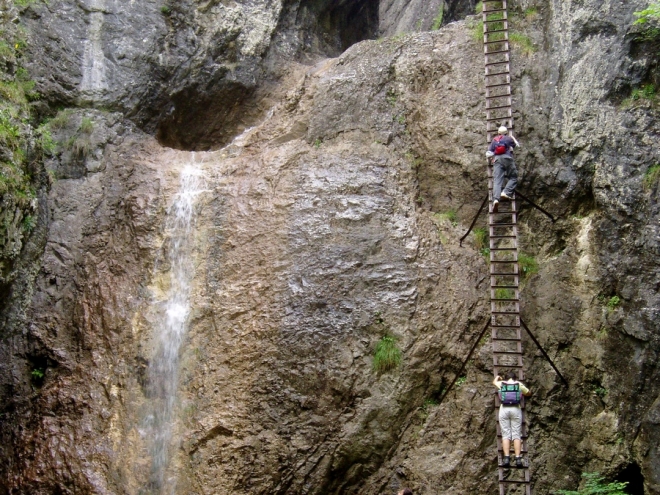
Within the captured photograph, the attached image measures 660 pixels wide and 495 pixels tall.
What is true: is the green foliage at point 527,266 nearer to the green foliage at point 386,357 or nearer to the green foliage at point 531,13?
the green foliage at point 386,357

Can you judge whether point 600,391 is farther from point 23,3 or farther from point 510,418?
point 23,3

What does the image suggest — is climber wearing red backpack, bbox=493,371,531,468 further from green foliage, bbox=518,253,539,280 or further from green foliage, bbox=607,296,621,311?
green foliage, bbox=518,253,539,280

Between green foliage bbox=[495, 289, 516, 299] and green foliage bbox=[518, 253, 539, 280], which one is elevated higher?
green foliage bbox=[518, 253, 539, 280]

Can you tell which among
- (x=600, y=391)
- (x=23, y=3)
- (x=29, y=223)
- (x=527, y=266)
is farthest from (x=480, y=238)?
(x=23, y=3)

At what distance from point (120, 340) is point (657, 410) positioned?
28.2 feet

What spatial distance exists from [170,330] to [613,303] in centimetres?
736

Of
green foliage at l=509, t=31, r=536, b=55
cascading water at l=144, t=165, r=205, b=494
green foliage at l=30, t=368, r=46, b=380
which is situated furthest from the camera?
green foliage at l=509, t=31, r=536, b=55

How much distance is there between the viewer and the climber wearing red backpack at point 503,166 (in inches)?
421

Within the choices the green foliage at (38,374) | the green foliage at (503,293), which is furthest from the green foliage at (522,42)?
the green foliage at (38,374)

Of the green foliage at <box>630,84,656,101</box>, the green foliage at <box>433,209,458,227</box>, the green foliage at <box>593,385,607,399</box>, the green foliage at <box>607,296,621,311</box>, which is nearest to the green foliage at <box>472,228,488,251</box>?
the green foliage at <box>433,209,458,227</box>

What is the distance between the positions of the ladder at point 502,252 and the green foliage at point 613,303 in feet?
4.52

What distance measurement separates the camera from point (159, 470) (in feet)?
33.2

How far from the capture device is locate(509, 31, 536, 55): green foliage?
1262 centimetres

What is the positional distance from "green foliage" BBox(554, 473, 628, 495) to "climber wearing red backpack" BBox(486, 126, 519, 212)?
4429mm
